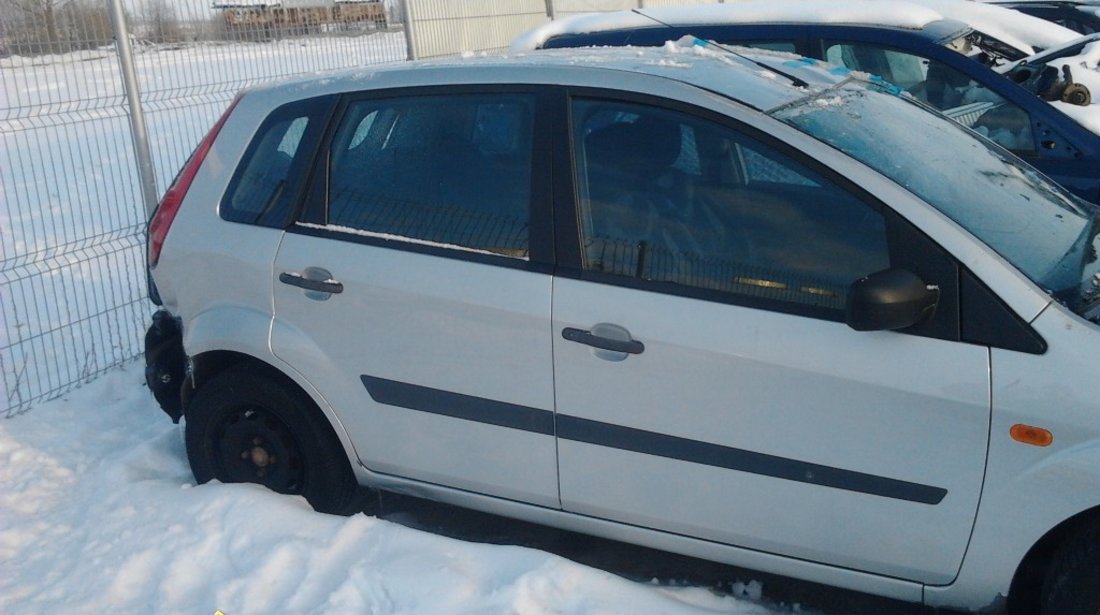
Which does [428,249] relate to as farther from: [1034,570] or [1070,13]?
[1070,13]

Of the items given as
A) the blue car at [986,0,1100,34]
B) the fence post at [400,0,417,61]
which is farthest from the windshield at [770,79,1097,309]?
the blue car at [986,0,1100,34]

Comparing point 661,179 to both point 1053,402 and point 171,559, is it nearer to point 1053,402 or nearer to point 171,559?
point 1053,402

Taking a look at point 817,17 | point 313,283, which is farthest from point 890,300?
point 817,17

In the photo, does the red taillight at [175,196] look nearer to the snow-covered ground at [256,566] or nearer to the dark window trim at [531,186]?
the dark window trim at [531,186]

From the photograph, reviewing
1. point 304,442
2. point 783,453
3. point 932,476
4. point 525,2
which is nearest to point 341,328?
point 304,442

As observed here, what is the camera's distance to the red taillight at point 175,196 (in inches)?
158

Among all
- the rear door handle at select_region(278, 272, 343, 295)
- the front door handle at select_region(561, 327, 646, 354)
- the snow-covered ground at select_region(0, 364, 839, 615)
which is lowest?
the snow-covered ground at select_region(0, 364, 839, 615)

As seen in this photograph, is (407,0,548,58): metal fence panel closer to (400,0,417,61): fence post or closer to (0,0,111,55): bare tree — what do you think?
(400,0,417,61): fence post

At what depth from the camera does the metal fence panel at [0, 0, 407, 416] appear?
4984 millimetres

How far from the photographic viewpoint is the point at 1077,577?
9.31 feet

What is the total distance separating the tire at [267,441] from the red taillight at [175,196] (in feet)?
1.86

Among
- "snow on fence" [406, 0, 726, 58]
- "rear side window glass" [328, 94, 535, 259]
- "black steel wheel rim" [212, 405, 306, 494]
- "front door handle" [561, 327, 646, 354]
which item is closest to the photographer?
"front door handle" [561, 327, 646, 354]

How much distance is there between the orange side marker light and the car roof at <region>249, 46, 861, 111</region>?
1175 millimetres

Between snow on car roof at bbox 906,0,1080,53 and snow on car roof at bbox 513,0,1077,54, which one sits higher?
snow on car roof at bbox 513,0,1077,54
